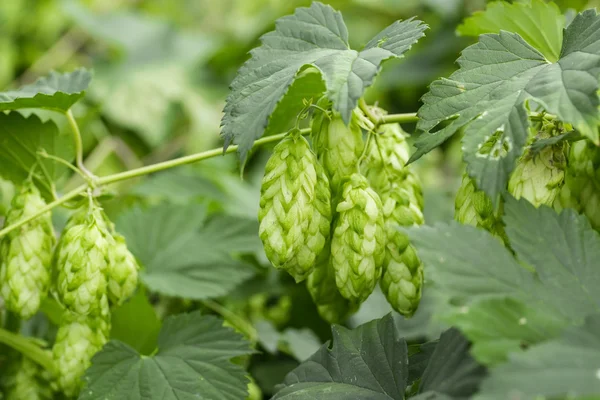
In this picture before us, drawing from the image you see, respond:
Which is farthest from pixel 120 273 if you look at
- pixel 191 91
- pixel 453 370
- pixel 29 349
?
pixel 191 91

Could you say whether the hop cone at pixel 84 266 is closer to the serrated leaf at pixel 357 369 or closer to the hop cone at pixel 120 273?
the hop cone at pixel 120 273

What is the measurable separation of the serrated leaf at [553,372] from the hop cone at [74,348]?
2.35 feet

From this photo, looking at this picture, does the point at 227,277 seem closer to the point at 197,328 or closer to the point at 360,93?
the point at 197,328

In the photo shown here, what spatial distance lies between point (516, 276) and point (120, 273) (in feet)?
2.09

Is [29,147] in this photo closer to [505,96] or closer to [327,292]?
[327,292]

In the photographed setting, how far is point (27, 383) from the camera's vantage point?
123cm

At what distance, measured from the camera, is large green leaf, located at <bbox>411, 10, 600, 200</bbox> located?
0.74m

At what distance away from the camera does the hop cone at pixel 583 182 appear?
88 centimetres

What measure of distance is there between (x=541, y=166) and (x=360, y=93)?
0.26m

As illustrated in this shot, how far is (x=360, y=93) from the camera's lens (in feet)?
2.54


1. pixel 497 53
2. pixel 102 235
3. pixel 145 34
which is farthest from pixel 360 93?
pixel 145 34

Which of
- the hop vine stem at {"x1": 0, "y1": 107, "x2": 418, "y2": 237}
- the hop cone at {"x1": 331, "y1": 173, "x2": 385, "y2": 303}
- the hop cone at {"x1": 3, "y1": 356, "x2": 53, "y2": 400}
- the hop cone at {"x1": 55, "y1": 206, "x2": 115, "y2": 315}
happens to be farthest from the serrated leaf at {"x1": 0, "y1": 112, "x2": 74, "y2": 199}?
the hop cone at {"x1": 331, "y1": 173, "x2": 385, "y2": 303}

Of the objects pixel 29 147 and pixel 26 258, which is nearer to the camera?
pixel 26 258

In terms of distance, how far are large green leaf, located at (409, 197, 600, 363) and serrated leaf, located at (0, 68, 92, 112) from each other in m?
0.64
